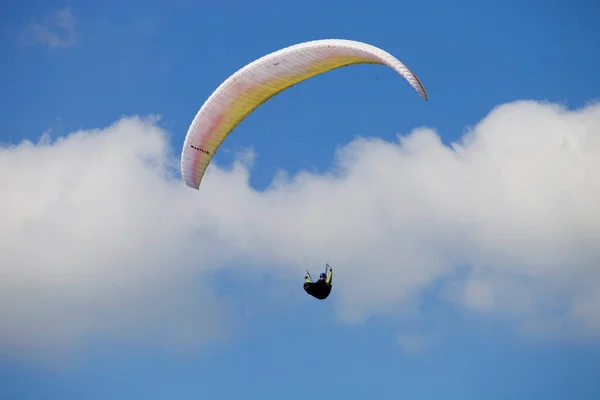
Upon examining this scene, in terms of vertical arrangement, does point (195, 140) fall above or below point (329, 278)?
above

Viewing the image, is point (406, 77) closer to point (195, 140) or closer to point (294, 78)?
point (294, 78)

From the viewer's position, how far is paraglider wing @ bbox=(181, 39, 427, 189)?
2339 inches

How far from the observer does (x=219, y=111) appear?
6456 centimetres

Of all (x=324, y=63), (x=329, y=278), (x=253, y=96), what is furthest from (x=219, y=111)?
(x=329, y=278)

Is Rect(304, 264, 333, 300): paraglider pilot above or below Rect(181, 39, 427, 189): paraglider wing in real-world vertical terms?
below

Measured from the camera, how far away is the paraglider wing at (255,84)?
59.4m

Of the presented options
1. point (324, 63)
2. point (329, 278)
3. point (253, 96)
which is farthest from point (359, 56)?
point (329, 278)

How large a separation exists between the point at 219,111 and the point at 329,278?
10497 millimetres

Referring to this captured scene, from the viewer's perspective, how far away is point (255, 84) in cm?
6325

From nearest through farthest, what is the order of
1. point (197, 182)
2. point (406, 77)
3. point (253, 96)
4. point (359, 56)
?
1. point (406, 77)
2. point (359, 56)
3. point (253, 96)
4. point (197, 182)

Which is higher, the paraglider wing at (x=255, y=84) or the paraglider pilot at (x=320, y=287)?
the paraglider wing at (x=255, y=84)

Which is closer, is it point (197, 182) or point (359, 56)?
point (359, 56)

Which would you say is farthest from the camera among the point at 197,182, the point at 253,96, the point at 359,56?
the point at 197,182

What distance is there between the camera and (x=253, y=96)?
6431 cm
